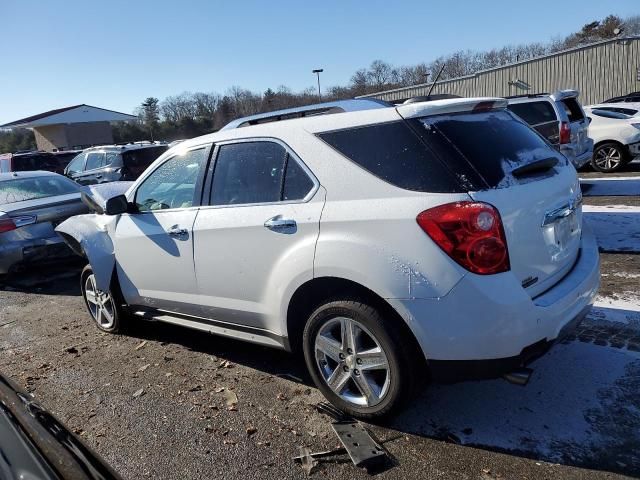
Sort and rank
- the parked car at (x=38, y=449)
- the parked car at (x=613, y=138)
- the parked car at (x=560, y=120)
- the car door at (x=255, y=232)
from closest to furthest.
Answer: the parked car at (x=38, y=449) → the car door at (x=255, y=232) → the parked car at (x=560, y=120) → the parked car at (x=613, y=138)

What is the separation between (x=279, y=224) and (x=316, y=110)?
0.99 meters

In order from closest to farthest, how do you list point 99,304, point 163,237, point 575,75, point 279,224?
point 279,224 < point 163,237 < point 99,304 < point 575,75

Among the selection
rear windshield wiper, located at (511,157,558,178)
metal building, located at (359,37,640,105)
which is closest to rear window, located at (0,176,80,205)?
rear windshield wiper, located at (511,157,558,178)

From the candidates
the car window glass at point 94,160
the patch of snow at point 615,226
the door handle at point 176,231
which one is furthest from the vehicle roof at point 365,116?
the car window glass at point 94,160

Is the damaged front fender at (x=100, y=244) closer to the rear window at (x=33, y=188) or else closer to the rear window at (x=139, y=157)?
the rear window at (x=33, y=188)

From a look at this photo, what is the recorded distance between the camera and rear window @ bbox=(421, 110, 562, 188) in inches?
107

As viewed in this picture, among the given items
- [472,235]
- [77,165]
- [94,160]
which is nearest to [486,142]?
[472,235]

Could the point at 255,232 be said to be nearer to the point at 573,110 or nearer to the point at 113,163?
the point at 573,110

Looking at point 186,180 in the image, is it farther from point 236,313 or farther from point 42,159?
point 42,159

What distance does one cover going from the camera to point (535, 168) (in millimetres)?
2988

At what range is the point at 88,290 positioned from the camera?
17.0 ft

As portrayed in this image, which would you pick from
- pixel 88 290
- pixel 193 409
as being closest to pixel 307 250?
pixel 193 409

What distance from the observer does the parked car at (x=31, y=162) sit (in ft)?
50.3

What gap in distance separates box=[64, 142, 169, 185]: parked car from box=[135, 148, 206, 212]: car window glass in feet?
32.1
